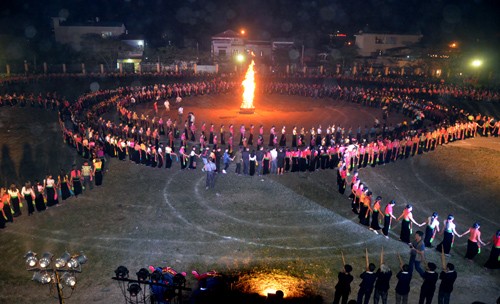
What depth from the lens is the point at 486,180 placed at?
57.5 ft

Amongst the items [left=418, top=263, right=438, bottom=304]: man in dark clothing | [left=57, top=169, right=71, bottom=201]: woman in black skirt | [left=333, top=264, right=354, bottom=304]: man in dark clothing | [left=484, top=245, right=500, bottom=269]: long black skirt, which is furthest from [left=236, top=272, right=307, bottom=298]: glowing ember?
[left=57, top=169, right=71, bottom=201]: woman in black skirt

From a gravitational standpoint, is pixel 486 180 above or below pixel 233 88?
below

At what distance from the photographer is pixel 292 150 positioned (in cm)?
1841

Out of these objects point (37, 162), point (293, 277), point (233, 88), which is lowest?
point (293, 277)

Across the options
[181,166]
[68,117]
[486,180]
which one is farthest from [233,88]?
[486,180]

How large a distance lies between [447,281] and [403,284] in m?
0.98

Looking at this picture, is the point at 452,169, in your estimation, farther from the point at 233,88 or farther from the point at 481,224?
the point at 233,88

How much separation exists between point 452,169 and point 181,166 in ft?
44.0

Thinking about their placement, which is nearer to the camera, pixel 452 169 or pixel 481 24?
pixel 452 169

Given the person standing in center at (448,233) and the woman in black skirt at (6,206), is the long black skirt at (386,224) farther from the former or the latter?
the woman in black skirt at (6,206)

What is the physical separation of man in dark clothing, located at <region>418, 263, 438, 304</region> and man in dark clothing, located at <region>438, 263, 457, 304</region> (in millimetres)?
199

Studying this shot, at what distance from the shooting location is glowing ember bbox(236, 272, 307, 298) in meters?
9.56

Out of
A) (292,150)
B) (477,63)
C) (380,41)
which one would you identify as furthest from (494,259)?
(380,41)

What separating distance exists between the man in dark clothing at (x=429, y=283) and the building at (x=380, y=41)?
5305cm
